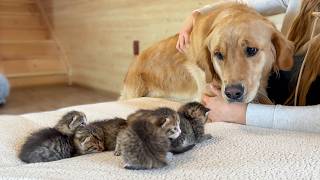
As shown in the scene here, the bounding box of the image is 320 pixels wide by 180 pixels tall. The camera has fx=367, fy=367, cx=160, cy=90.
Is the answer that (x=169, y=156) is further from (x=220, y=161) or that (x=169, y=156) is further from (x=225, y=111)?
(x=225, y=111)

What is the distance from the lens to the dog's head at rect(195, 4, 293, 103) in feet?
3.43

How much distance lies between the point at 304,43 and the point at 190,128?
0.62 metres

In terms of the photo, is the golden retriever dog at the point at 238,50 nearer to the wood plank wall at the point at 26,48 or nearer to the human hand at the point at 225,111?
the human hand at the point at 225,111

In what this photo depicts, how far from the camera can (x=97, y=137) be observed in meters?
0.86

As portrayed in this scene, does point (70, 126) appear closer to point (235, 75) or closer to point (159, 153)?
point (159, 153)

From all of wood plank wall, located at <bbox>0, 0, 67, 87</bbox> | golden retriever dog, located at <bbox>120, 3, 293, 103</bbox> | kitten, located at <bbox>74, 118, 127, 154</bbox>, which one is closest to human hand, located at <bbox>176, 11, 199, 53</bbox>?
golden retriever dog, located at <bbox>120, 3, 293, 103</bbox>

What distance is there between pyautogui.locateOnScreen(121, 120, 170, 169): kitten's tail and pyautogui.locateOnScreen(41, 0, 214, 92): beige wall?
6.53 feet

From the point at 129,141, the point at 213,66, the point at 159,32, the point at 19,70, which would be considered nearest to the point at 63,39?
the point at 19,70

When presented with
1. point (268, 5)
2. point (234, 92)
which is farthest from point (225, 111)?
point (268, 5)

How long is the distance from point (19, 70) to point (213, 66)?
12.3ft

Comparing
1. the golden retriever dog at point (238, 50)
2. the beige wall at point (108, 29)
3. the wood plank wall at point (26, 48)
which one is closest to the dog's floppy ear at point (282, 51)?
the golden retriever dog at point (238, 50)

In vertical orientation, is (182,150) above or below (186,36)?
below

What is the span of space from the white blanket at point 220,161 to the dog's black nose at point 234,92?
0.31 feet

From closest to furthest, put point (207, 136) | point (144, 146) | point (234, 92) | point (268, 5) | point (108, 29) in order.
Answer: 1. point (144, 146)
2. point (207, 136)
3. point (234, 92)
4. point (268, 5)
5. point (108, 29)
